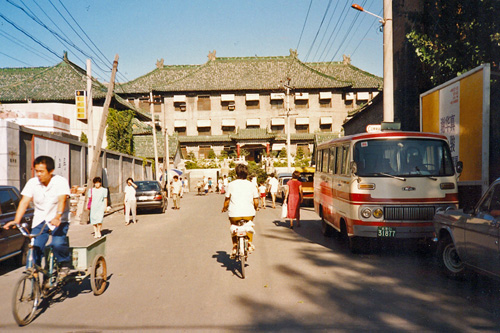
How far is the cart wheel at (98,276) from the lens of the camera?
19.9 feet

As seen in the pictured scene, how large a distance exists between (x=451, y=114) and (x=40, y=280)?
1003 centimetres

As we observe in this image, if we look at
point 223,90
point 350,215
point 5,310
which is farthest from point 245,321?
point 223,90

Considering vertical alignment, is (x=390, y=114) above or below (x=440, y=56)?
below

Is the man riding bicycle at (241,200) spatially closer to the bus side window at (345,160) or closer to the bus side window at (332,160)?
the bus side window at (345,160)

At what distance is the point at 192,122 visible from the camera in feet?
229

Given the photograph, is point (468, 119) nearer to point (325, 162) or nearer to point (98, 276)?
point (325, 162)

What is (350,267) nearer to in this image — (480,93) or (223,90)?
(480,93)

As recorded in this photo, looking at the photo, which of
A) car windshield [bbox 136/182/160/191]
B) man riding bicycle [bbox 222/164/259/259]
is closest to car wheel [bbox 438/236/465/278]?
man riding bicycle [bbox 222/164/259/259]

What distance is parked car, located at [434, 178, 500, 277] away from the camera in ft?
17.7

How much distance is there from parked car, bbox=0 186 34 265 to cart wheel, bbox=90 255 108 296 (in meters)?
2.36

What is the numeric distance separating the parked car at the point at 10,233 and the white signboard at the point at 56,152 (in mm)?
8111

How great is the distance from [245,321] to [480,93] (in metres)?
7.52

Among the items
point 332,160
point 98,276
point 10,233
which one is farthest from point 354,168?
point 10,233

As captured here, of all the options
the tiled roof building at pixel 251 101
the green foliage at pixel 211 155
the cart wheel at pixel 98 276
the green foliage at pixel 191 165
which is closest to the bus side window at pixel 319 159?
the cart wheel at pixel 98 276
